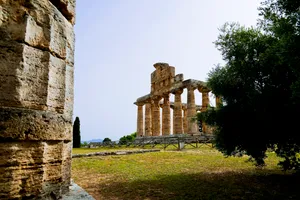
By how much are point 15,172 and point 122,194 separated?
4.33 m

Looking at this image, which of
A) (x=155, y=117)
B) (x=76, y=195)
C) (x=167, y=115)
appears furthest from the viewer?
(x=155, y=117)

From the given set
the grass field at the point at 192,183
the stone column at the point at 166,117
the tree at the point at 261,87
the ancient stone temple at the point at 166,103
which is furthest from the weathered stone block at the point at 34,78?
the stone column at the point at 166,117

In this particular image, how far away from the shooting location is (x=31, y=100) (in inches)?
81.2

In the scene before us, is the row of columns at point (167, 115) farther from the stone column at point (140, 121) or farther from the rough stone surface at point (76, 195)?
the rough stone surface at point (76, 195)

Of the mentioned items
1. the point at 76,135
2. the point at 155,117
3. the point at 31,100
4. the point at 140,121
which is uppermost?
the point at 155,117

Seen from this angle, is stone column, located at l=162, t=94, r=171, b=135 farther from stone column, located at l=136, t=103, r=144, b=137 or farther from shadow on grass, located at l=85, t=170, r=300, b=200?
shadow on grass, located at l=85, t=170, r=300, b=200

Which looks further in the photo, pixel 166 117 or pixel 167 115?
pixel 167 115

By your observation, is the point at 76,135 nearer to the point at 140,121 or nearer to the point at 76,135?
the point at 76,135

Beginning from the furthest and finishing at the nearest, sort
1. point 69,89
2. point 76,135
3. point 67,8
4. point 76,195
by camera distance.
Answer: point 76,135, point 69,89, point 76,195, point 67,8

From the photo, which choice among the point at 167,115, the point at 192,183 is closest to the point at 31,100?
the point at 192,183

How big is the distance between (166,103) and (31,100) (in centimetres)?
2980

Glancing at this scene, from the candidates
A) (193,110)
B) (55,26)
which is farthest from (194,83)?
(55,26)

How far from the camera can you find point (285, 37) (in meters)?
5.61

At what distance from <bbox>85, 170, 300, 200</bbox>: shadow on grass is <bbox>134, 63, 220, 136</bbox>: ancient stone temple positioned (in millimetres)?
18284
